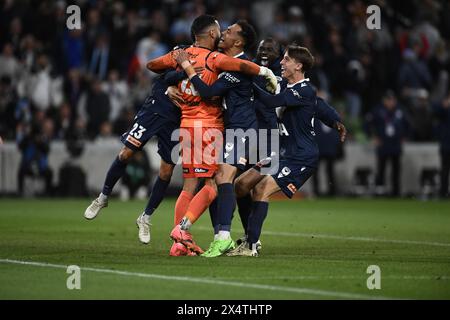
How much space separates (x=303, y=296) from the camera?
365 inches

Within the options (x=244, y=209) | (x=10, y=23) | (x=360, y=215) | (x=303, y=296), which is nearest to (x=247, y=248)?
(x=244, y=209)

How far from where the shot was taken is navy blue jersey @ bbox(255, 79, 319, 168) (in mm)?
12672

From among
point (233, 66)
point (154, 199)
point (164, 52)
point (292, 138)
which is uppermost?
point (164, 52)

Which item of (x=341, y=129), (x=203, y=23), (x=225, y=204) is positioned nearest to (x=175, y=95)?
(x=203, y=23)

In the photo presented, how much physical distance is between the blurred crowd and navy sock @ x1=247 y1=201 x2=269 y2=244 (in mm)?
12455

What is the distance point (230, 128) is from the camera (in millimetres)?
12391

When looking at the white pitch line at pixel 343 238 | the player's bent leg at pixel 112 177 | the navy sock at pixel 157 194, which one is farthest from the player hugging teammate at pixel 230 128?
the white pitch line at pixel 343 238

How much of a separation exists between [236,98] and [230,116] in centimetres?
21

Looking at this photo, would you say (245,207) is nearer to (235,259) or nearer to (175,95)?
(235,259)

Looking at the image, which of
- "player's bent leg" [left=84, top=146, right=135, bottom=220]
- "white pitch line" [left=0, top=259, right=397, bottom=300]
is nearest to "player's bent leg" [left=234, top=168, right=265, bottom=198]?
"player's bent leg" [left=84, top=146, right=135, bottom=220]

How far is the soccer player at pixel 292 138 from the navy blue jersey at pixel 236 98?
0.57ft

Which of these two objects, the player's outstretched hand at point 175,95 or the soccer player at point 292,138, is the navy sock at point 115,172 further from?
the soccer player at point 292,138

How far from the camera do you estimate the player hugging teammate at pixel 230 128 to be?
12.2 metres
